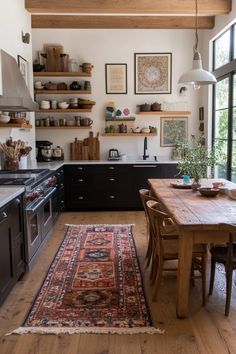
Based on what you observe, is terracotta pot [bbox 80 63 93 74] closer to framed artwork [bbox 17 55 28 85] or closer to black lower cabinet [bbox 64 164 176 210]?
framed artwork [bbox 17 55 28 85]

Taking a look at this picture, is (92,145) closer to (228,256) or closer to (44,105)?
(44,105)

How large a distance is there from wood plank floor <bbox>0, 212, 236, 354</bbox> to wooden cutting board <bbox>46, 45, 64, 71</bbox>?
4.16 m

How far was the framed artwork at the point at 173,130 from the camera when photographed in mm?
6680

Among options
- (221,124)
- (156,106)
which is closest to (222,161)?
(221,124)

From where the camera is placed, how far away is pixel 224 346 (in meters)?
2.35

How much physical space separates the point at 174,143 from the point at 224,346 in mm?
4706

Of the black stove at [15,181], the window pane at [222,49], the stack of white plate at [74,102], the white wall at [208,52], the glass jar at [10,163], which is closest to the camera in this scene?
the black stove at [15,181]

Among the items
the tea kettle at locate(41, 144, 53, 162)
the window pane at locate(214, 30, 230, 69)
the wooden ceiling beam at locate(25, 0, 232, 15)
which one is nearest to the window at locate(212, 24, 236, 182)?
the window pane at locate(214, 30, 230, 69)

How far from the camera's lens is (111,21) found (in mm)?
6031

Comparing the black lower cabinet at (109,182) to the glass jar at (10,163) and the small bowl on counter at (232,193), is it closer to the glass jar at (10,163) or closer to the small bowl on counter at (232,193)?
the glass jar at (10,163)

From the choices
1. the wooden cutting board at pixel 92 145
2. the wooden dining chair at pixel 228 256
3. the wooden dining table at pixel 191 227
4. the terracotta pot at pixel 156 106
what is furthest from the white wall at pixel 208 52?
the wooden dining chair at pixel 228 256

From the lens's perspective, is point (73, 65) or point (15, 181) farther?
point (73, 65)

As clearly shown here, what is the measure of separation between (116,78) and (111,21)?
3.17 ft

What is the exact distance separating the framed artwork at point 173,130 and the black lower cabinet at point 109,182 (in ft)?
2.49
